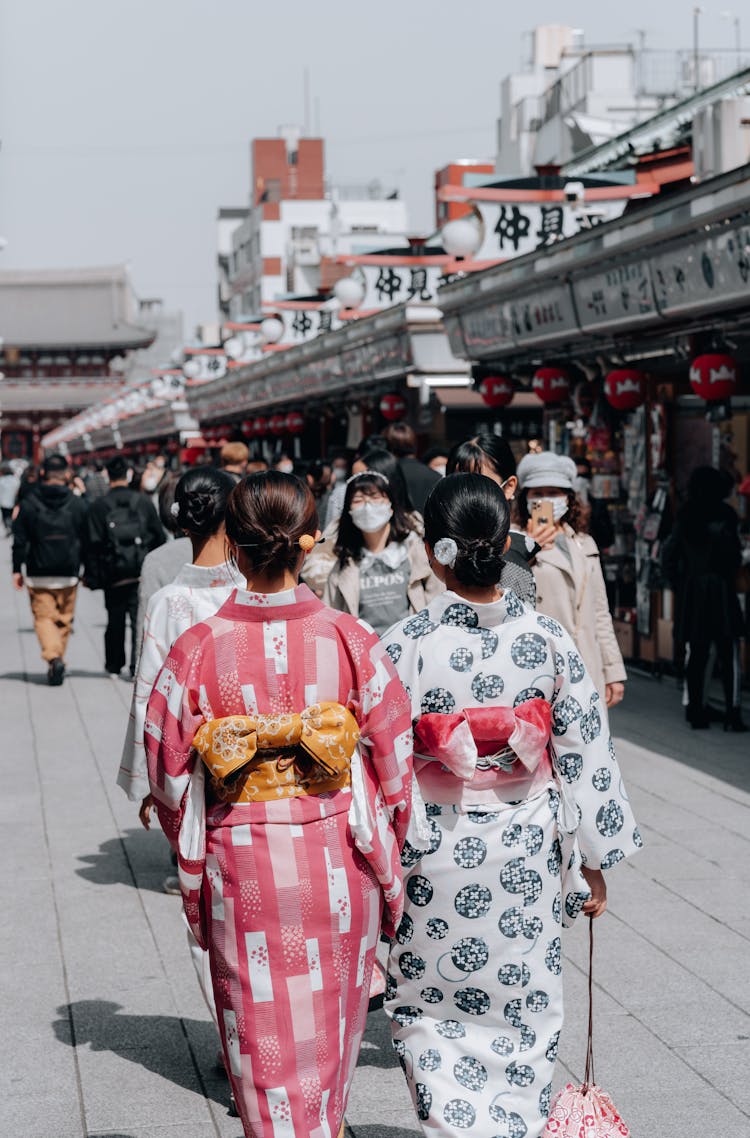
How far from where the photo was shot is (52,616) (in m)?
12.0

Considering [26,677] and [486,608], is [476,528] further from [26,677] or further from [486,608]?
[26,677]

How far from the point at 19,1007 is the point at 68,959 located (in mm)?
473

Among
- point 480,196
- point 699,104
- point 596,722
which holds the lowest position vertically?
point 596,722

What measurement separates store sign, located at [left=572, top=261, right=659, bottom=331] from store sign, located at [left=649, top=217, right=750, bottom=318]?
0.17 m

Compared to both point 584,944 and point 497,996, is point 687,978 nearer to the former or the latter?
point 584,944

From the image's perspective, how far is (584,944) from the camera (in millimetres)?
5285

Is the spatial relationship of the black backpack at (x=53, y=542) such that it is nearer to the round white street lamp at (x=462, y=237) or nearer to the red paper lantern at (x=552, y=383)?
the round white street lamp at (x=462, y=237)

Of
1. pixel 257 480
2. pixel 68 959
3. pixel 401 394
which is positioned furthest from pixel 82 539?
pixel 257 480

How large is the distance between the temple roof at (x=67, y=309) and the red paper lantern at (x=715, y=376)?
7745 cm

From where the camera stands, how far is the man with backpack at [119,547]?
1131 centimetres

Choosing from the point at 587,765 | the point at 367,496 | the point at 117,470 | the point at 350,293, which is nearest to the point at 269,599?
the point at 587,765

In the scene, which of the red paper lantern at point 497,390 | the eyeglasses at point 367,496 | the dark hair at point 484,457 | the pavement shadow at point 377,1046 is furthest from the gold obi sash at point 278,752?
the red paper lantern at point 497,390

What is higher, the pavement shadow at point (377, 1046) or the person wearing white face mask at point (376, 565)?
the person wearing white face mask at point (376, 565)

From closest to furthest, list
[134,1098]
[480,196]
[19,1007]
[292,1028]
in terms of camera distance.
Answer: [292,1028] < [134,1098] < [19,1007] < [480,196]
